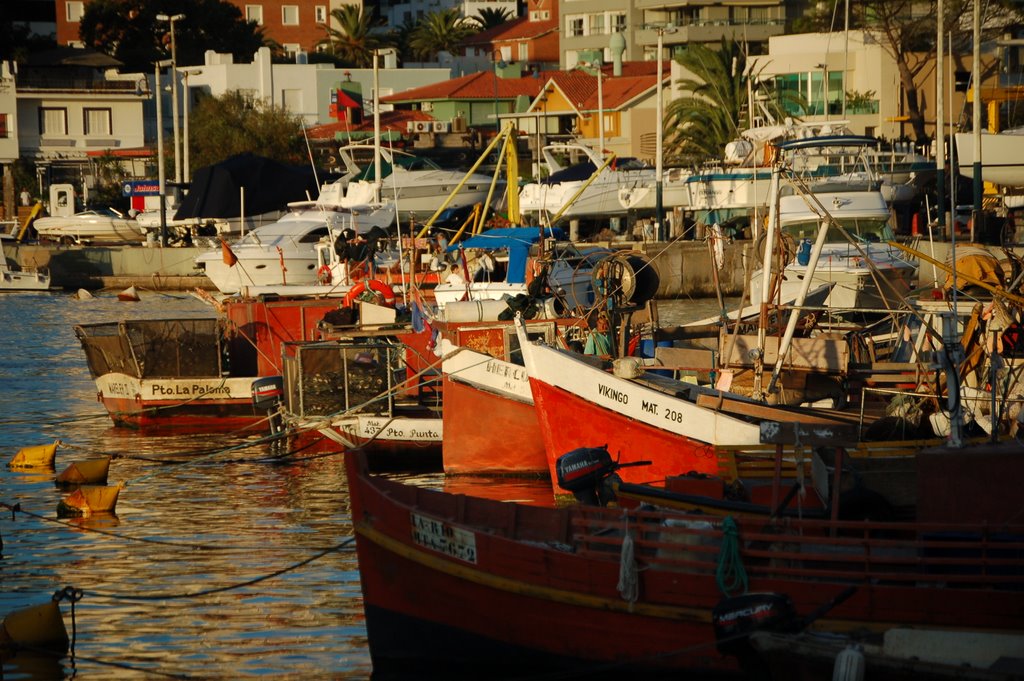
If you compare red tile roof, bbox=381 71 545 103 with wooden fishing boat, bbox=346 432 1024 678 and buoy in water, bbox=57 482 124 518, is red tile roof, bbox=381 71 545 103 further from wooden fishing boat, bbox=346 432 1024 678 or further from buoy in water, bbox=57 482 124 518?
wooden fishing boat, bbox=346 432 1024 678

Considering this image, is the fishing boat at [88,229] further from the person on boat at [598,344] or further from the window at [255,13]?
the person on boat at [598,344]

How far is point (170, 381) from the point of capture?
26.0 m

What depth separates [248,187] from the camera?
54.2 meters

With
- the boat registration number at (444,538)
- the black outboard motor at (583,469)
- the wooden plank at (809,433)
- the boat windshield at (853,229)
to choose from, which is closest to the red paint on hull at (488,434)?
the wooden plank at (809,433)

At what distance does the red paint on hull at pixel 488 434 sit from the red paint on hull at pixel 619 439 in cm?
240

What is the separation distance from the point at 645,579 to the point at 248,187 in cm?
4355

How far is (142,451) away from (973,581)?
15.6m

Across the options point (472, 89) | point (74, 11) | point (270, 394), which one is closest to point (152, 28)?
point (74, 11)

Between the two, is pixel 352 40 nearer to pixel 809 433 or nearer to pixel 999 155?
pixel 999 155

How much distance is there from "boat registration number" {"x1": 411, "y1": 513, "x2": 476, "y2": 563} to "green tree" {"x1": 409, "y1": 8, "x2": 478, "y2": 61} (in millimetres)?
97381

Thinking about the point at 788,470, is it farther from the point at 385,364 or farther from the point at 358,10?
the point at 358,10

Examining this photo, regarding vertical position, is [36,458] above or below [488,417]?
below

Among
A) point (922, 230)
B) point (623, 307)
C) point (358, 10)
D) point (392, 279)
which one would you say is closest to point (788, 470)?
point (623, 307)

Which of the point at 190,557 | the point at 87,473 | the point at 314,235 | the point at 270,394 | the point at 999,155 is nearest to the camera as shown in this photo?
the point at 190,557
